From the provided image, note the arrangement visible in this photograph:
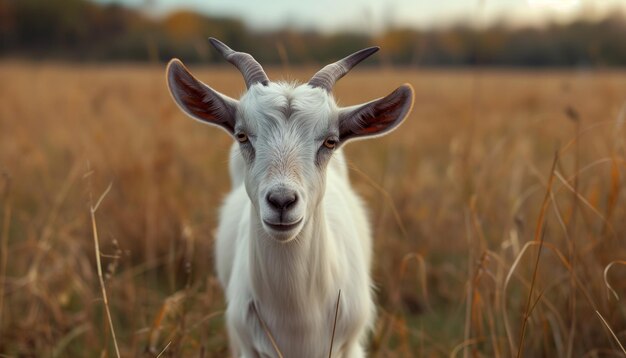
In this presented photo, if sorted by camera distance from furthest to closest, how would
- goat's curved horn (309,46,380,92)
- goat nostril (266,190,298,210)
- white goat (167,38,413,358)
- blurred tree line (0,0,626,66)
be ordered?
blurred tree line (0,0,626,66) → goat's curved horn (309,46,380,92) → white goat (167,38,413,358) → goat nostril (266,190,298,210)

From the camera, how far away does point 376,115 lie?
298cm

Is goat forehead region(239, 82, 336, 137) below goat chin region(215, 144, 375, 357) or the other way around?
the other way around

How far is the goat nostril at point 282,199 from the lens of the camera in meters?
2.57

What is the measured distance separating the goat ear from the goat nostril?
1.64 ft

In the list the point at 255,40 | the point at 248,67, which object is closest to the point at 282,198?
the point at 248,67

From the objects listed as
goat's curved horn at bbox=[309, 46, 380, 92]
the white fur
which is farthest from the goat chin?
goat's curved horn at bbox=[309, 46, 380, 92]

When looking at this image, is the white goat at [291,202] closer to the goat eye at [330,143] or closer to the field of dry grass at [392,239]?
the goat eye at [330,143]

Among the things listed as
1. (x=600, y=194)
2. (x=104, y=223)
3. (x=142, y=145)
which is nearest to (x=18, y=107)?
(x=142, y=145)

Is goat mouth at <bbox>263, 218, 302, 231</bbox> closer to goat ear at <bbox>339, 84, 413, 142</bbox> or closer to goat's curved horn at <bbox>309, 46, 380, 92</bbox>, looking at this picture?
goat ear at <bbox>339, 84, 413, 142</bbox>

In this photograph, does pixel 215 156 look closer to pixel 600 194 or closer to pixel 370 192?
pixel 370 192

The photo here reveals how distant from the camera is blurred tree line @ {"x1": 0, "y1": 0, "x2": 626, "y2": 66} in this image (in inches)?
233

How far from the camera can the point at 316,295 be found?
3.13 m

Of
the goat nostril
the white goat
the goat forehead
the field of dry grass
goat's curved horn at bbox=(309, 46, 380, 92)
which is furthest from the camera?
the field of dry grass

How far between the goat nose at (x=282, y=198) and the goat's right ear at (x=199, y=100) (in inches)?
22.6
